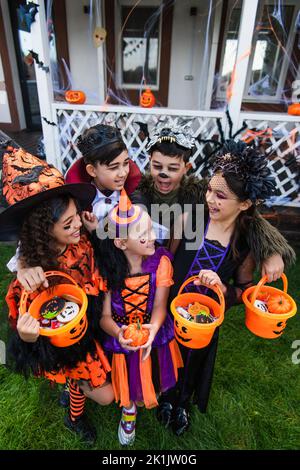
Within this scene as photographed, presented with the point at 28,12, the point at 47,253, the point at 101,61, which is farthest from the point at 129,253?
the point at 101,61

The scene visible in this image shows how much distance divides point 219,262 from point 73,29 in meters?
7.15

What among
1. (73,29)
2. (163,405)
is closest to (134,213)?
(163,405)

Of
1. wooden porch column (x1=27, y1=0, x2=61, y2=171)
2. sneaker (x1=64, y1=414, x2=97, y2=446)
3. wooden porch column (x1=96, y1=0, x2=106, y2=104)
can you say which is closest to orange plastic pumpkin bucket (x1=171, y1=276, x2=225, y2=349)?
sneaker (x1=64, y1=414, x2=97, y2=446)

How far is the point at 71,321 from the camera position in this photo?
1148 millimetres

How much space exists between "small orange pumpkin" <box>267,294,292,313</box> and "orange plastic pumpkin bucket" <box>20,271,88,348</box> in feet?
2.80

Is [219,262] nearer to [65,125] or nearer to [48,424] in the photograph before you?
[48,424]

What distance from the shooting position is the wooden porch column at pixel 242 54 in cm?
303

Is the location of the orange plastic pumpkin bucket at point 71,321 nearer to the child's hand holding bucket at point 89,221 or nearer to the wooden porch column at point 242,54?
the child's hand holding bucket at point 89,221

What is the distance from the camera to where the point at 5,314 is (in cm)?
167

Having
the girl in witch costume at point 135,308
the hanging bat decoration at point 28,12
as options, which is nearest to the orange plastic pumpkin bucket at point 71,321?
the girl in witch costume at point 135,308

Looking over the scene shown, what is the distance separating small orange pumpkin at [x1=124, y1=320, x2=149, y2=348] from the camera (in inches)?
54.9

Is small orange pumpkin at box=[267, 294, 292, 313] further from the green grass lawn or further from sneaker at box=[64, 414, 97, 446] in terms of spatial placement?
sneaker at box=[64, 414, 97, 446]

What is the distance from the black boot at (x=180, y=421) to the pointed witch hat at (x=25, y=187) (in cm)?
143

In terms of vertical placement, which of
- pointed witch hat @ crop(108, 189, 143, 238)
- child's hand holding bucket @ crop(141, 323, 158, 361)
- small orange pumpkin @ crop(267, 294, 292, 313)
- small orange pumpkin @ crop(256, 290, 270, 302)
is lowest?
child's hand holding bucket @ crop(141, 323, 158, 361)
